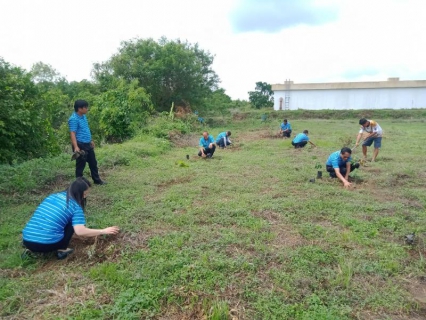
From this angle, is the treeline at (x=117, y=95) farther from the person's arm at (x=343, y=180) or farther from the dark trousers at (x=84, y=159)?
the person's arm at (x=343, y=180)

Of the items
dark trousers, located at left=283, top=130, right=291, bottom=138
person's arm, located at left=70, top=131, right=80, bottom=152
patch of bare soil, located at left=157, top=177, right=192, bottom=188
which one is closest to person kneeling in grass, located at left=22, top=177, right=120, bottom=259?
person's arm, located at left=70, top=131, right=80, bottom=152

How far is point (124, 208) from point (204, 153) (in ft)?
16.5

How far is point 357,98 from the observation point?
30672mm

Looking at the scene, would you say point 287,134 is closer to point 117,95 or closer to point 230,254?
point 117,95

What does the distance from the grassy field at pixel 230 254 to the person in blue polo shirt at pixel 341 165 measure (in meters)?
0.23

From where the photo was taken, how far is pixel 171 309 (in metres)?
2.71

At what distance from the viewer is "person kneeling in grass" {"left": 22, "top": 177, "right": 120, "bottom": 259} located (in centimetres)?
329

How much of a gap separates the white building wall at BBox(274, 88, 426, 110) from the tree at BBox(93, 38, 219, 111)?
45.2ft

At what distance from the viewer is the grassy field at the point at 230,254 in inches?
108

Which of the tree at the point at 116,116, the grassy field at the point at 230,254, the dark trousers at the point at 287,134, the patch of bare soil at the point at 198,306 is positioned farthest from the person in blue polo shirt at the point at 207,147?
the patch of bare soil at the point at 198,306

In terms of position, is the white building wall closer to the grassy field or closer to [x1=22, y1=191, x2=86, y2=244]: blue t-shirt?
the grassy field

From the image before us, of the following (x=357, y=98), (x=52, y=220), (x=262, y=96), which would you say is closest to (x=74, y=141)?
(x=52, y=220)

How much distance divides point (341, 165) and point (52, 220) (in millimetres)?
5147

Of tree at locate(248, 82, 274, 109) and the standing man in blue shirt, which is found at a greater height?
tree at locate(248, 82, 274, 109)
